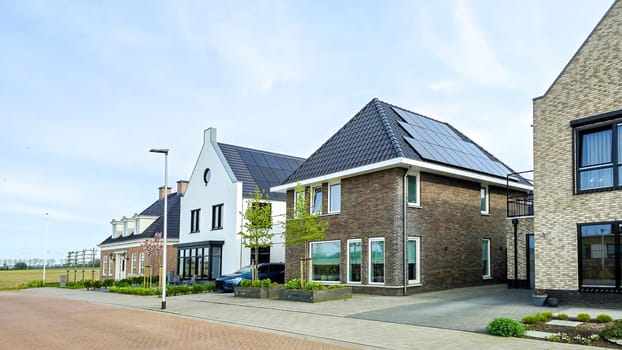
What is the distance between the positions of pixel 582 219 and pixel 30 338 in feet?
47.0

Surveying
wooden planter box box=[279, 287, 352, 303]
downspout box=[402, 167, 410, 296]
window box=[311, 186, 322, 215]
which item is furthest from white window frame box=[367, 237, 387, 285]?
window box=[311, 186, 322, 215]

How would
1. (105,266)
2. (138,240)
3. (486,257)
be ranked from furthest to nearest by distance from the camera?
(105,266) → (138,240) → (486,257)

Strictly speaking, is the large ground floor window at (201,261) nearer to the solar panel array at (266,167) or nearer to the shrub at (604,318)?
the solar panel array at (266,167)

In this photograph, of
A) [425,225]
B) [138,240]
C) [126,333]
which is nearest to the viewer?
[126,333]

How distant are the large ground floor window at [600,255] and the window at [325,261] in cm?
973

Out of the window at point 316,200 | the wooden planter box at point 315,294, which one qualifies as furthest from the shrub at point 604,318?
the window at point 316,200

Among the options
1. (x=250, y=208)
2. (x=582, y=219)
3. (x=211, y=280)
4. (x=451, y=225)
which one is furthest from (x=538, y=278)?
(x=211, y=280)

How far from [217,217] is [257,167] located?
151 inches

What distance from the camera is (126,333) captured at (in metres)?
13.0

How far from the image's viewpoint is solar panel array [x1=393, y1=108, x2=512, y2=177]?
21908 millimetres

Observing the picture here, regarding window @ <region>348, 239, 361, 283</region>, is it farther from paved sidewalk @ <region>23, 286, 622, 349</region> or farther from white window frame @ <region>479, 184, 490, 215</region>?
white window frame @ <region>479, 184, 490, 215</region>

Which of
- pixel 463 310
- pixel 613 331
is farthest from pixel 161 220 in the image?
pixel 613 331

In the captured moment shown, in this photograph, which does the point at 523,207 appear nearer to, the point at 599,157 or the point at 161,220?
the point at 599,157

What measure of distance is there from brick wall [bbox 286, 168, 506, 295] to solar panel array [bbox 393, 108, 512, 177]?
850 millimetres
